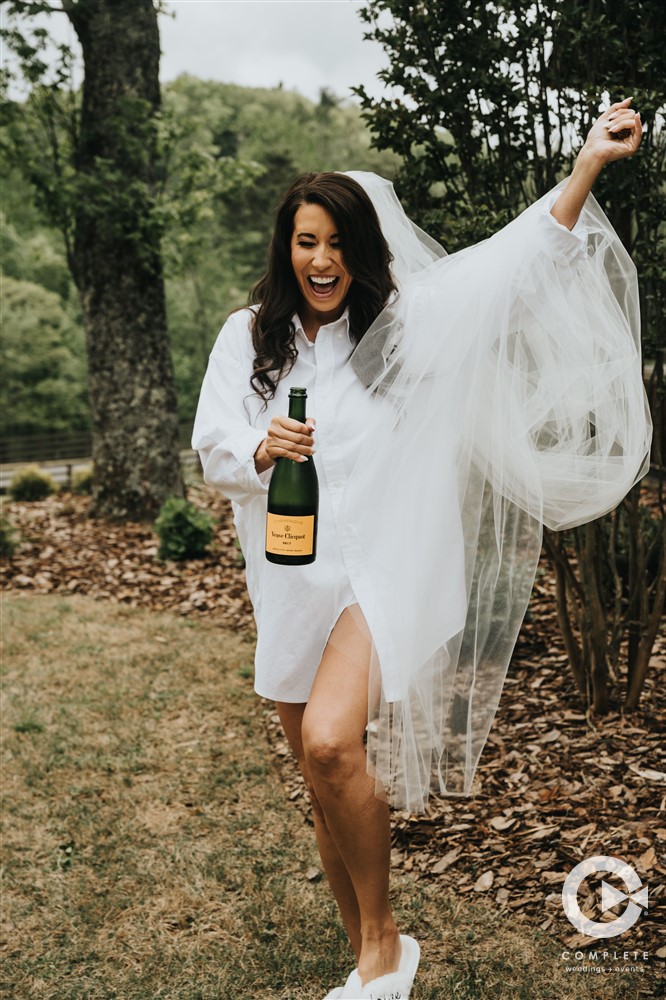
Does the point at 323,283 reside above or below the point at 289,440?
above

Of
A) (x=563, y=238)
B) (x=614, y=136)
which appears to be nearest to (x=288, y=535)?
(x=563, y=238)

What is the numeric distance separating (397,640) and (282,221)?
1.36 m

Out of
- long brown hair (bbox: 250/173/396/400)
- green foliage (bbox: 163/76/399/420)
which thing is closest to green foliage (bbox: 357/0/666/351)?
long brown hair (bbox: 250/173/396/400)

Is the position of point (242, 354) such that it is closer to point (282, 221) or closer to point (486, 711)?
point (282, 221)

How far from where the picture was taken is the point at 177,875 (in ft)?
12.0

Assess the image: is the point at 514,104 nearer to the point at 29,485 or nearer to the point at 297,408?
the point at 297,408

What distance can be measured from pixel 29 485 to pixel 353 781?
1114 cm

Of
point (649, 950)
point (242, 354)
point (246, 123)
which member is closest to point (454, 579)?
point (242, 354)

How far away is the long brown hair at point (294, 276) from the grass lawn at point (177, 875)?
198 cm

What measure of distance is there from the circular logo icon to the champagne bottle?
173cm

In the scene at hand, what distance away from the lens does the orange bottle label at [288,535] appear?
2.43 metres

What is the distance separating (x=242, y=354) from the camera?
2781mm

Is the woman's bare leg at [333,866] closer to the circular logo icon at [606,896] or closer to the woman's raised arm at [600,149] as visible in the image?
the circular logo icon at [606,896]

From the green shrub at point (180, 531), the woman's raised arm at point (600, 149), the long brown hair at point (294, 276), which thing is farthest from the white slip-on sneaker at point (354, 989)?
the green shrub at point (180, 531)
